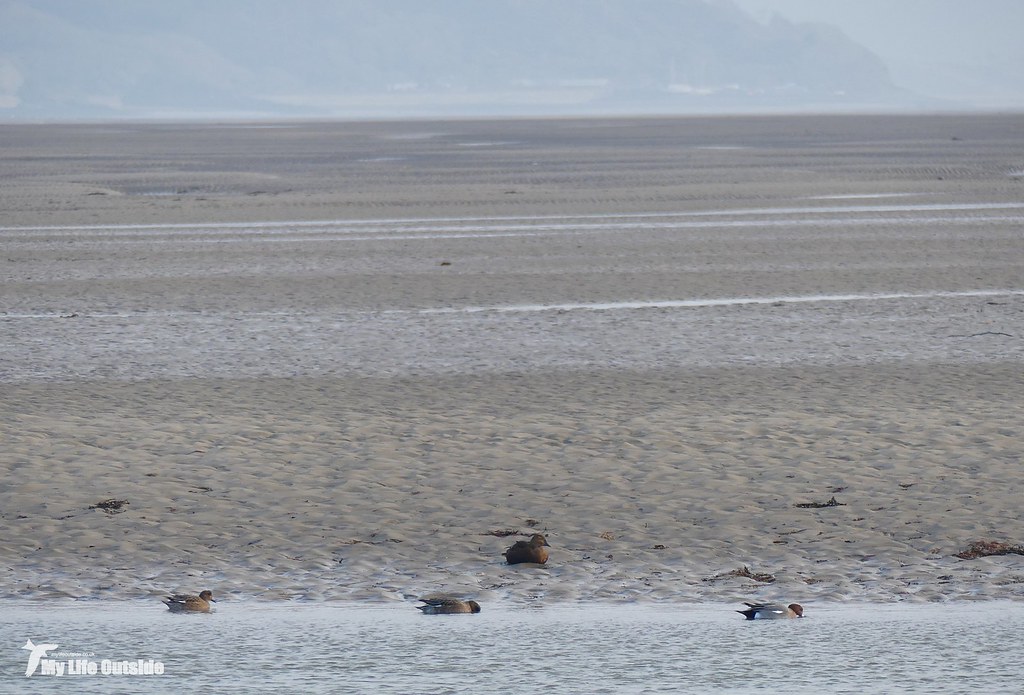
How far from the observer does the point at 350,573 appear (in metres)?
6.53

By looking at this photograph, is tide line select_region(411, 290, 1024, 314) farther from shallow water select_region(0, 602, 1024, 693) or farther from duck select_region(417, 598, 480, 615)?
shallow water select_region(0, 602, 1024, 693)

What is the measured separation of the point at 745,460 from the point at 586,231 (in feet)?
48.2

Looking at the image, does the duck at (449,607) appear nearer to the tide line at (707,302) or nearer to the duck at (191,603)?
the duck at (191,603)

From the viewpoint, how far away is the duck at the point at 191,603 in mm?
5914

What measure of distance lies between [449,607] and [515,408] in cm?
426

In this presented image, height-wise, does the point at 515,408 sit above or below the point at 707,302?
above

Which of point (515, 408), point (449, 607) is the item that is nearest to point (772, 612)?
point (449, 607)

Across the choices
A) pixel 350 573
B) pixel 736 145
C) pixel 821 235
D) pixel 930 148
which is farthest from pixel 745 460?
pixel 736 145

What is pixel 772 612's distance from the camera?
577 centimetres

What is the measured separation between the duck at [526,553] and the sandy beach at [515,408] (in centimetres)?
7

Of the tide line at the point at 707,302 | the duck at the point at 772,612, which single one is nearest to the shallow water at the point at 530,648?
the duck at the point at 772,612

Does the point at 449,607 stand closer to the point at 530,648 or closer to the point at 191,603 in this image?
the point at 530,648

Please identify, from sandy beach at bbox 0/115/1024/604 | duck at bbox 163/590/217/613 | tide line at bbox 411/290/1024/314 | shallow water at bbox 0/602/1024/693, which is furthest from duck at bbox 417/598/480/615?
tide line at bbox 411/290/1024/314

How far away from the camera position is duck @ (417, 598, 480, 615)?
19.4ft
